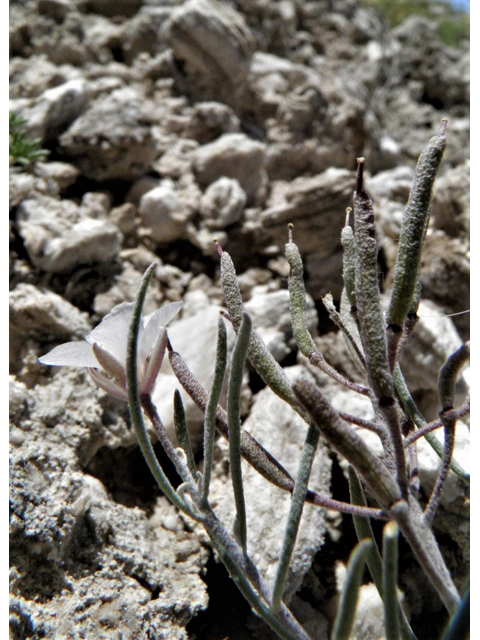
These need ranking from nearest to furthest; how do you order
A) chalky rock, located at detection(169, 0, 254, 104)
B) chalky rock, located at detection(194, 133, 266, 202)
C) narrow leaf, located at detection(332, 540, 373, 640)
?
1. narrow leaf, located at detection(332, 540, 373, 640)
2. chalky rock, located at detection(194, 133, 266, 202)
3. chalky rock, located at detection(169, 0, 254, 104)

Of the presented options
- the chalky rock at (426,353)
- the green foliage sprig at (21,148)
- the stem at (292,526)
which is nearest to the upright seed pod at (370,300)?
the stem at (292,526)

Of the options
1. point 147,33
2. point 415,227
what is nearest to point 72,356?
point 415,227

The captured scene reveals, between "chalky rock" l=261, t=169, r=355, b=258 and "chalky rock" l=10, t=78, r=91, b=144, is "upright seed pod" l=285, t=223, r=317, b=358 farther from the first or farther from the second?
"chalky rock" l=10, t=78, r=91, b=144

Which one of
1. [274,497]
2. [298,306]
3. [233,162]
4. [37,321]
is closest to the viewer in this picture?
[298,306]

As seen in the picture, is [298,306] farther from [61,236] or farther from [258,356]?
[61,236]

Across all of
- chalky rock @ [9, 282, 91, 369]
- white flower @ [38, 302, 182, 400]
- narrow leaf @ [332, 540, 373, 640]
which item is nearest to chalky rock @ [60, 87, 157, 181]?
chalky rock @ [9, 282, 91, 369]

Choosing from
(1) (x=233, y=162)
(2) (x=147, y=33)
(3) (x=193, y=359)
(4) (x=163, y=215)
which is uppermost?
(2) (x=147, y=33)

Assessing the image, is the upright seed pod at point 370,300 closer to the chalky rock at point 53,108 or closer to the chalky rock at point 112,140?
the chalky rock at point 112,140
